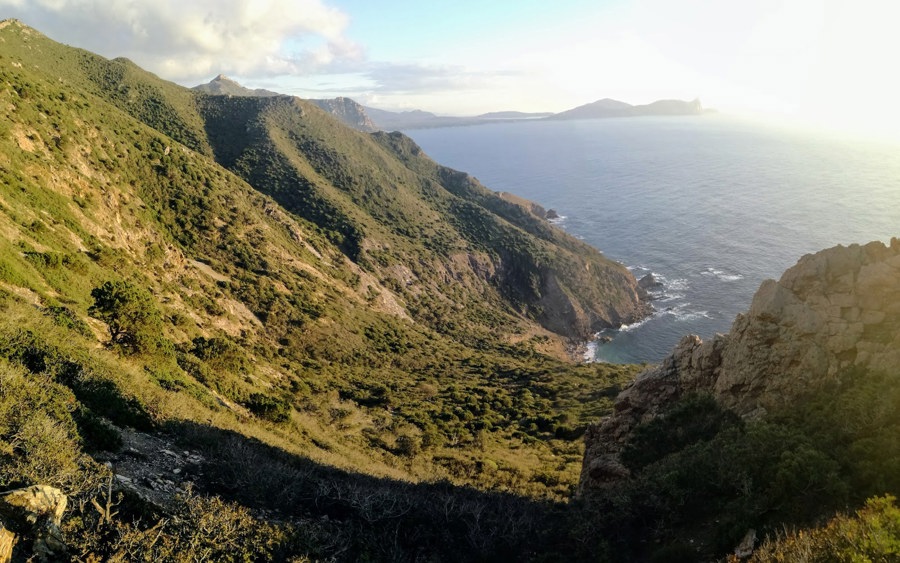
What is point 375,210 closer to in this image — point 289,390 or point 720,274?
point 289,390

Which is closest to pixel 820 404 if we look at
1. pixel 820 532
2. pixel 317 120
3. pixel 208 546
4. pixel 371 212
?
pixel 820 532

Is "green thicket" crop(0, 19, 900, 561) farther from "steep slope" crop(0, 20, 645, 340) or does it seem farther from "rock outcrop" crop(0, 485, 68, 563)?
"steep slope" crop(0, 20, 645, 340)

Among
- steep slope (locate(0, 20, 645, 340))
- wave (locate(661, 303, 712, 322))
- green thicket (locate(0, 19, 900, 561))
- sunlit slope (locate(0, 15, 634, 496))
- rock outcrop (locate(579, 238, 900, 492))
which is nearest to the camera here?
green thicket (locate(0, 19, 900, 561))

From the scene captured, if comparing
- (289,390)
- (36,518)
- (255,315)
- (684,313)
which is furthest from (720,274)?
(36,518)

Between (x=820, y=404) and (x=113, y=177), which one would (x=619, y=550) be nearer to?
(x=820, y=404)

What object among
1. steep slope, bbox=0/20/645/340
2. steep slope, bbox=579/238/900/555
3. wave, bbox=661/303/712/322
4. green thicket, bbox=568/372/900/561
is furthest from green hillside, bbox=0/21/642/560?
wave, bbox=661/303/712/322

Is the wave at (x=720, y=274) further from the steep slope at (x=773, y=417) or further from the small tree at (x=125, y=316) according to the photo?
the small tree at (x=125, y=316)

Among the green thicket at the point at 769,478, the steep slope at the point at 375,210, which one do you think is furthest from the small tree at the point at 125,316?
the steep slope at the point at 375,210
